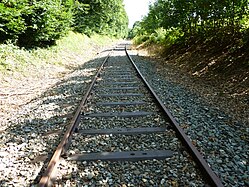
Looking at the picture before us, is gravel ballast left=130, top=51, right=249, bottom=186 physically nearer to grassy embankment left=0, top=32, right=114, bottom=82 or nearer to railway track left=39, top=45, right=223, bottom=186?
railway track left=39, top=45, right=223, bottom=186

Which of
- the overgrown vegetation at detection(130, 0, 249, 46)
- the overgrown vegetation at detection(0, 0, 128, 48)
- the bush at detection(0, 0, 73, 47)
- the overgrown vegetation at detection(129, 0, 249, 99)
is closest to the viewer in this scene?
the overgrown vegetation at detection(129, 0, 249, 99)

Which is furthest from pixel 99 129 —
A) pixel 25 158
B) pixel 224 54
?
pixel 224 54

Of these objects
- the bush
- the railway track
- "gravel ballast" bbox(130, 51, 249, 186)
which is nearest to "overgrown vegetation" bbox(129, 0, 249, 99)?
"gravel ballast" bbox(130, 51, 249, 186)

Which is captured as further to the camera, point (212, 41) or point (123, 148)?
point (212, 41)

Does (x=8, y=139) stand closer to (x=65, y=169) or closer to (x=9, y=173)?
(x=9, y=173)

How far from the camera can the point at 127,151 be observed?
12.2 feet

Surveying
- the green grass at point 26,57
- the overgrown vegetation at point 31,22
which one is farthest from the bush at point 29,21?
the green grass at point 26,57

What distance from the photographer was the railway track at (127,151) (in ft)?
10.2

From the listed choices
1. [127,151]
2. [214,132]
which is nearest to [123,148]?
[127,151]

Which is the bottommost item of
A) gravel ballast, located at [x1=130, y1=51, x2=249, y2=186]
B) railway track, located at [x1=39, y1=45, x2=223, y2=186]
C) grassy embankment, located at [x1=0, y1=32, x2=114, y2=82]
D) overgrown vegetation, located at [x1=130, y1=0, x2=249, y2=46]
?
gravel ballast, located at [x1=130, y1=51, x2=249, y2=186]

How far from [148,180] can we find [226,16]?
8.41m

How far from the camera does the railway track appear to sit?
312 cm

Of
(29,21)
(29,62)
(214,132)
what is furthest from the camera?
(29,21)

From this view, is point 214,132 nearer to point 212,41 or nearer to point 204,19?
point 212,41
